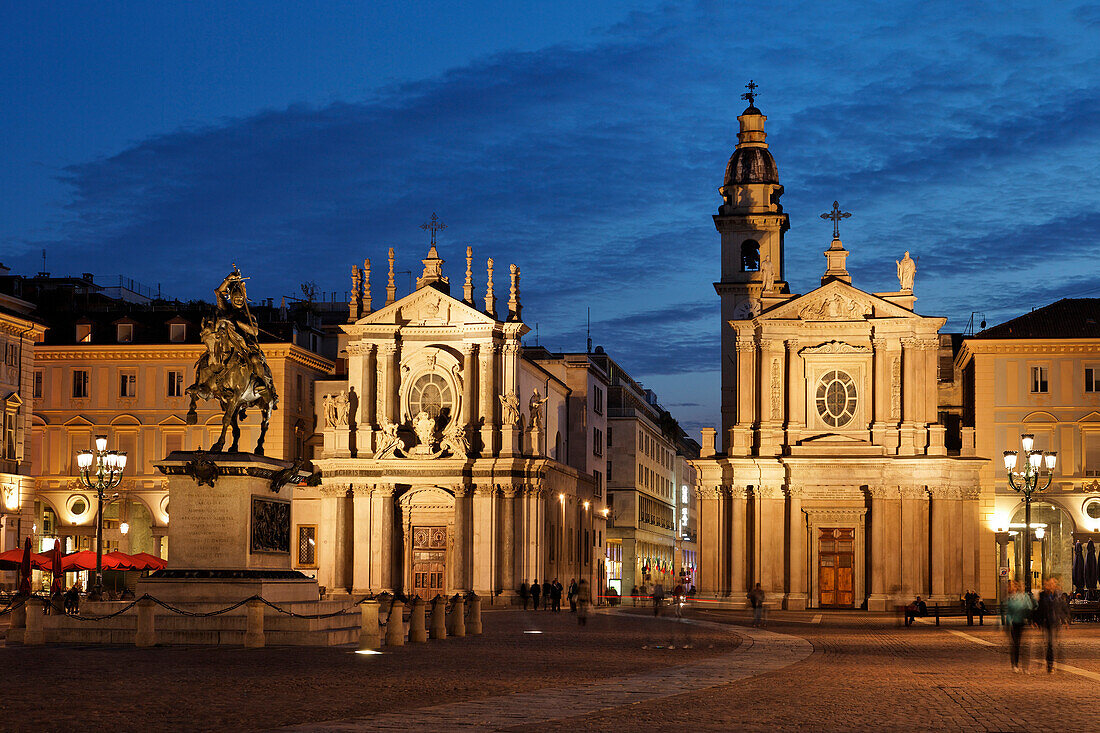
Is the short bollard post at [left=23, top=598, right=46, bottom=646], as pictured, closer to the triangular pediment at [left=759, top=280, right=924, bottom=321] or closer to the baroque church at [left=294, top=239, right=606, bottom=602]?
the baroque church at [left=294, top=239, right=606, bottom=602]

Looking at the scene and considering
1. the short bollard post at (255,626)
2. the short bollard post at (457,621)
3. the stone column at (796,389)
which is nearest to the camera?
the short bollard post at (255,626)

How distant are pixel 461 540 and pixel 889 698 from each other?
49.7 m

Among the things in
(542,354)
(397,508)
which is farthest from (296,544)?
(542,354)

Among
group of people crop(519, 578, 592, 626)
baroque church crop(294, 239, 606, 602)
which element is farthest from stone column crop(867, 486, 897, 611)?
baroque church crop(294, 239, 606, 602)

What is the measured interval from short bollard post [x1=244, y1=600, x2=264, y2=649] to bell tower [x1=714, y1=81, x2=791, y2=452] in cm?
4935

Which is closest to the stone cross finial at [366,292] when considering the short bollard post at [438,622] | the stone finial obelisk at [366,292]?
the stone finial obelisk at [366,292]

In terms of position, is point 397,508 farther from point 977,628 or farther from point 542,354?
point 977,628

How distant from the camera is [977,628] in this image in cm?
5125

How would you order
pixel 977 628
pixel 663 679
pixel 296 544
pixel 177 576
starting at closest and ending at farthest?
pixel 663 679
pixel 177 576
pixel 977 628
pixel 296 544

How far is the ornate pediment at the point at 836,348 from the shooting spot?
230 feet

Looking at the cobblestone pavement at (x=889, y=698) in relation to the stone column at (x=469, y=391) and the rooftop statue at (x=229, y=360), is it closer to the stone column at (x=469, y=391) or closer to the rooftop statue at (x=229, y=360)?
the rooftop statue at (x=229, y=360)

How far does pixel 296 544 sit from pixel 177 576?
47981 mm

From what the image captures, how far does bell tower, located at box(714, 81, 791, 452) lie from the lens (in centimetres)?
7838

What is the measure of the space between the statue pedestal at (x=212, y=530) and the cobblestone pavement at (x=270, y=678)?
4.32 feet
